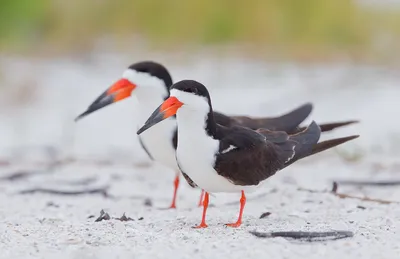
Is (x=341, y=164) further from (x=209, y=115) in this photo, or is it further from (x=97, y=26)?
(x=97, y=26)

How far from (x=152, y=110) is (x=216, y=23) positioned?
552 centimetres

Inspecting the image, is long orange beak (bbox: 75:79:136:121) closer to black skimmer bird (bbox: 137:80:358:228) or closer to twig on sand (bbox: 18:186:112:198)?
twig on sand (bbox: 18:186:112:198)

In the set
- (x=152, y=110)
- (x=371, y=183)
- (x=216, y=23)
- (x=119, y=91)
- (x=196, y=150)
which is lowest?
(x=371, y=183)

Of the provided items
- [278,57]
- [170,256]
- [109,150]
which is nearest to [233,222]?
[170,256]

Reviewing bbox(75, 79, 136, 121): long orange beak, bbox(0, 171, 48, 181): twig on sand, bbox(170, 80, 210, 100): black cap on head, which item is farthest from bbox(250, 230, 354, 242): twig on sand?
bbox(0, 171, 48, 181): twig on sand

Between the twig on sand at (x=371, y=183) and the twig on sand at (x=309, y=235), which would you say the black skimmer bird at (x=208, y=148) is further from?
the twig on sand at (x=371, y=183)

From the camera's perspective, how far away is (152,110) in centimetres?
535

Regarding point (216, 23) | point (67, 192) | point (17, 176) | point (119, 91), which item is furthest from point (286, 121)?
point (216, 23)

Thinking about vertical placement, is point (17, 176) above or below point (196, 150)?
below

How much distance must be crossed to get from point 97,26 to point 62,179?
5.33 metres

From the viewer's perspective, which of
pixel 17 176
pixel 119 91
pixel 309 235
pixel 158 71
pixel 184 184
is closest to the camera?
pixel 309 235

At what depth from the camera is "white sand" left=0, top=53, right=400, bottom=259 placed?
12.2 feet

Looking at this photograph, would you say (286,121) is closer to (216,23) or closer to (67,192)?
(67,192)

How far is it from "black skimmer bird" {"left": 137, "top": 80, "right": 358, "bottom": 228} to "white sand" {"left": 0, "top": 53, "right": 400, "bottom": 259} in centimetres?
22
